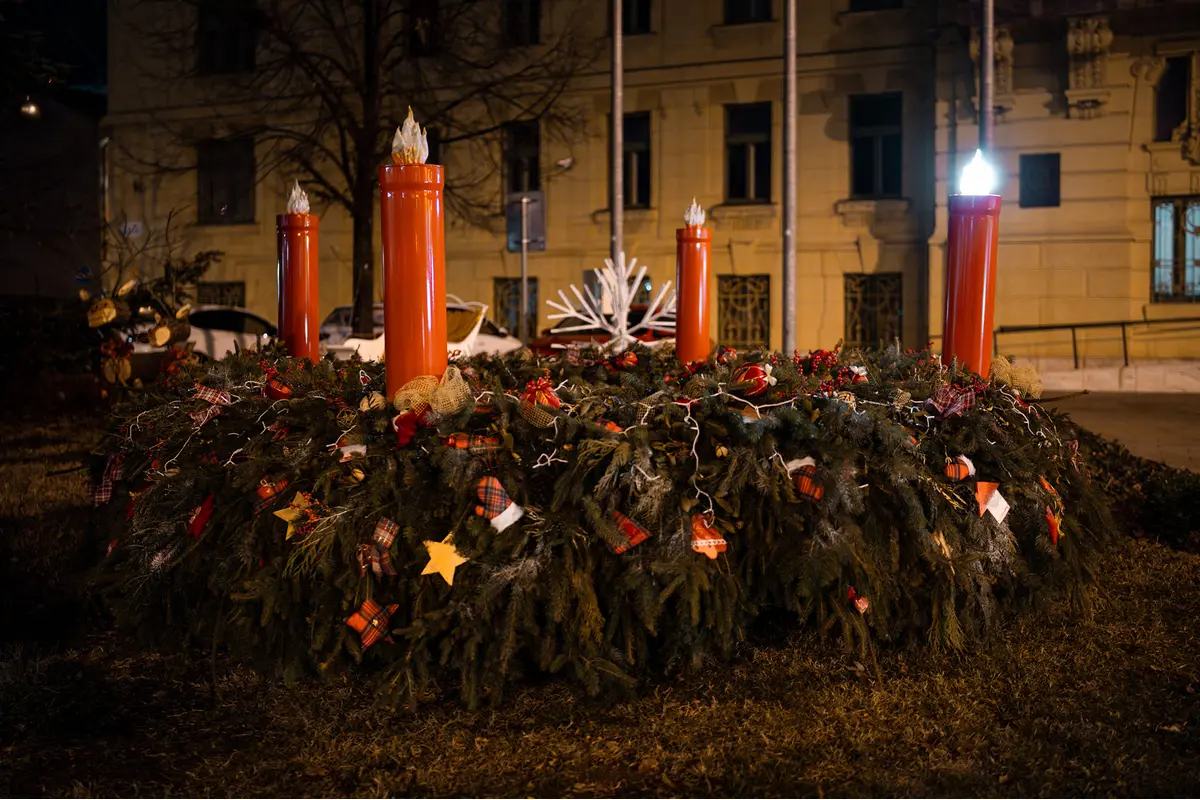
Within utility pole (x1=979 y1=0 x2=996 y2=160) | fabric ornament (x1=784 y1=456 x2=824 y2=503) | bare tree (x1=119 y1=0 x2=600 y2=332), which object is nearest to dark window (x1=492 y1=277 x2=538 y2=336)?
bare tree (x1=119 y1=0 x2=600 y2=332)

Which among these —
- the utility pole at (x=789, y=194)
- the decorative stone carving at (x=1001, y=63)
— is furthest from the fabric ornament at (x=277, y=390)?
the decorative stone carving at (x=1001, y=63)

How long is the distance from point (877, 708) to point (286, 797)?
1826 mm

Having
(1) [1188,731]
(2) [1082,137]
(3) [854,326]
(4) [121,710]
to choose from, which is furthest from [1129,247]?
(4) [121,710]

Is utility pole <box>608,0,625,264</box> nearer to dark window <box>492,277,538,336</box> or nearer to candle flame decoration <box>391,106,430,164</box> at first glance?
dark window <box>492,277,538,336</box>

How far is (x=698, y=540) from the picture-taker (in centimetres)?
367

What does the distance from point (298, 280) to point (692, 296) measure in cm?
203

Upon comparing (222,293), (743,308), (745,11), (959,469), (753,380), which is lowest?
(959,469)

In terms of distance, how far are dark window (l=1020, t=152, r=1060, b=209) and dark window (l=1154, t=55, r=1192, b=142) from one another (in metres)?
1.68

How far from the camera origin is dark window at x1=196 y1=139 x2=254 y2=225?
2539 cm

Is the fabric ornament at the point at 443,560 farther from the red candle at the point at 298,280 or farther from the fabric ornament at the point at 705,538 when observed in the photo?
the red candle at the point at 298,280

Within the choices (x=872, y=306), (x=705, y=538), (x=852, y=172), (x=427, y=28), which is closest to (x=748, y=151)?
(x=852, y=172)

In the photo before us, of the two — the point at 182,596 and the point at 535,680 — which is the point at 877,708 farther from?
the point at 182,596

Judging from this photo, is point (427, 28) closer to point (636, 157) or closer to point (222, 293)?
point (636, 157)

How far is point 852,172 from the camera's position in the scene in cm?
2184
